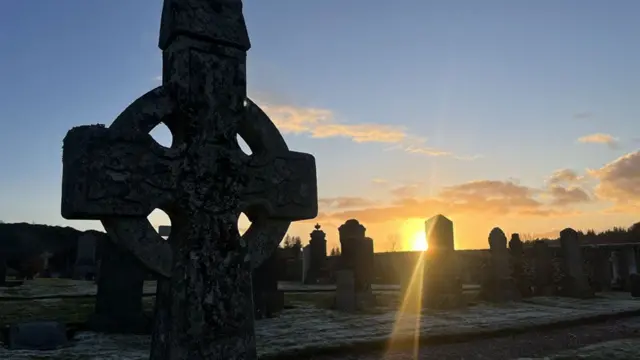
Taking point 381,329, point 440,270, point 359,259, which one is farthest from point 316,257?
point 381,329

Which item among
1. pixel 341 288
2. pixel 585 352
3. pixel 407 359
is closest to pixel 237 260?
pixel 407 359

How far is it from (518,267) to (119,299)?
13.8 metres

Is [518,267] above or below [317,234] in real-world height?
below

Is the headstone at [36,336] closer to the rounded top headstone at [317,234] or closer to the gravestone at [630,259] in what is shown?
the rounded top headstone at [317,234]

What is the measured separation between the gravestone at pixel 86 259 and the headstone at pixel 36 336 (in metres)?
16.3

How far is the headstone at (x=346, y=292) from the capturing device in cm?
1262

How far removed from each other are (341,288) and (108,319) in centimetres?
610

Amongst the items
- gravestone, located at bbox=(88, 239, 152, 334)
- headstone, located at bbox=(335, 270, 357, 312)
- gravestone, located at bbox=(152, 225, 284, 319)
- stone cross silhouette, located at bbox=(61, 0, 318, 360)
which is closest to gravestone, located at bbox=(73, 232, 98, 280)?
gravestone, located at bbox=(152, 225, 284, 319)

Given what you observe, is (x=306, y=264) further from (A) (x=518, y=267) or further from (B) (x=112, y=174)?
(B) (x=112, y=174)

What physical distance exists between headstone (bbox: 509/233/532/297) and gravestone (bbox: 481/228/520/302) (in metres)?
1.19

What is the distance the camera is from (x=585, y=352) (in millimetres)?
7148

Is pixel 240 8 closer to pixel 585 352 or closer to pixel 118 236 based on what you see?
pixel 118 236

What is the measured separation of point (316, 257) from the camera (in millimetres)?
22375

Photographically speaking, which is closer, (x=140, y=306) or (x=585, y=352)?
(x=585, y=352)
